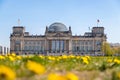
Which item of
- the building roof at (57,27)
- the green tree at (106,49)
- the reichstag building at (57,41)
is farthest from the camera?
the building roof at (57,27)

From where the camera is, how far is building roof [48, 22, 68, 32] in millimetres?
165675

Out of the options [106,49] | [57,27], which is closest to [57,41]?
[57,27]

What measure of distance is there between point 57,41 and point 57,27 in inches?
319

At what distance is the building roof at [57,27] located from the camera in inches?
6523

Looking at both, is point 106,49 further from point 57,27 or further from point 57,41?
point 57,27

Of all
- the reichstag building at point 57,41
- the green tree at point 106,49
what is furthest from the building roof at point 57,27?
the green tree at point 106,49

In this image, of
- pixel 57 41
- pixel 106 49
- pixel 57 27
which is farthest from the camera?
pixel 57 27

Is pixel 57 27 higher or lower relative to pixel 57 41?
higher

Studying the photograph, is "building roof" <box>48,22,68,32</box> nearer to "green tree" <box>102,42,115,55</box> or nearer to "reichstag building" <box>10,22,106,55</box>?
"reichstag building" <box>10,22,106,55</box>

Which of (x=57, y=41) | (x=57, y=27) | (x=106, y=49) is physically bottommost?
(x=106, y=49)

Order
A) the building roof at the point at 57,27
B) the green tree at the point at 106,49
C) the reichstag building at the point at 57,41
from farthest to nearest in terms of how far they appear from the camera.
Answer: the building roof at the point at 57,27 → the reichstag building at the point at 57,41 → the green tree at the point at 106,49

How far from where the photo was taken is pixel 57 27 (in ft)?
551

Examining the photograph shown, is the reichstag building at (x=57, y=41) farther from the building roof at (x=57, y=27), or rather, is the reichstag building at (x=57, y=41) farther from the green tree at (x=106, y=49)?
the green tree at (x=106, y=49)

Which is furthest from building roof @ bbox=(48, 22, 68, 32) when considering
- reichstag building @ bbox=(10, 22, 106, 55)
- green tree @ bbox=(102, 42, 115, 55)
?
green tree @ bbox=(102, 42, 115, 55)
